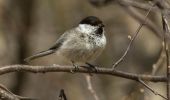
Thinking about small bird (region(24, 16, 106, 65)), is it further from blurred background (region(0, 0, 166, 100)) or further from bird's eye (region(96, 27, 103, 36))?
blurred background (region(0, 0, 166, 100))

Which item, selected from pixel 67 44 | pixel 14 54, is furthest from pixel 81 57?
pixel 14 54

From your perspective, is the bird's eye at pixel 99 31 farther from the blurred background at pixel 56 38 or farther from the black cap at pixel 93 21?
the blurred background at pixel 56 38

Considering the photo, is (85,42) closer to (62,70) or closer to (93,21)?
(93,21)

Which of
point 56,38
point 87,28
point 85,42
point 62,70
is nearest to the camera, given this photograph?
point 62,70

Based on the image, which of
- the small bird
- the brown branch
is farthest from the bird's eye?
the brown branch

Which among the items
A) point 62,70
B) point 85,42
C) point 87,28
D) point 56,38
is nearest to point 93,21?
point 87,28

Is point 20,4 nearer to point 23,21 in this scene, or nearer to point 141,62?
point 23,21

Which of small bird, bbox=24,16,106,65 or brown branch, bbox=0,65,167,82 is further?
small bird, bbox=24,16,106,65
